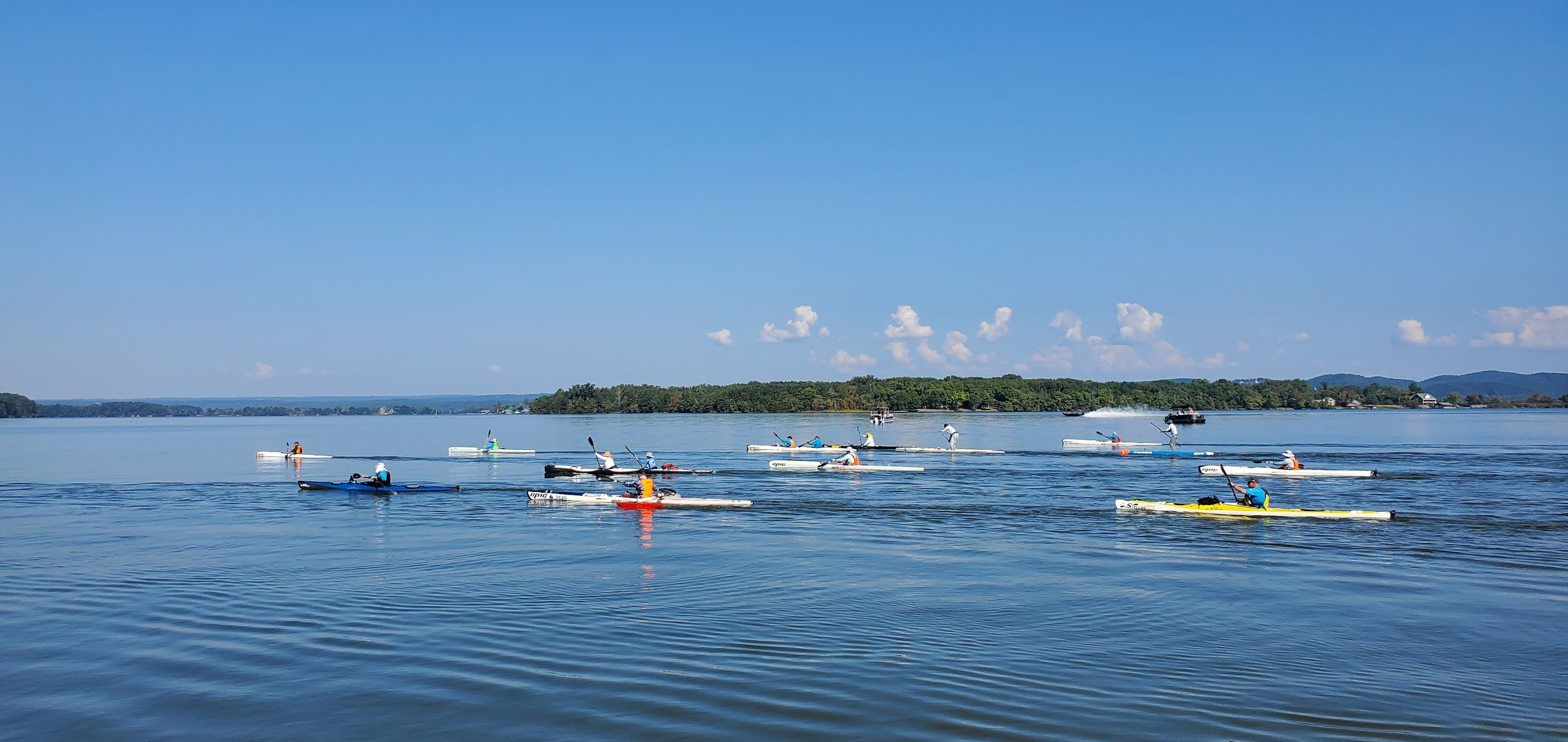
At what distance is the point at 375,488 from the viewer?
34562mm

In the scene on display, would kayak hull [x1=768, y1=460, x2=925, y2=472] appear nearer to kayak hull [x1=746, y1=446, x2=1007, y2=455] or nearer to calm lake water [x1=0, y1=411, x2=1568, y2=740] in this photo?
kayak hull [x1=746, y1=446, x2=1007, y2=455]

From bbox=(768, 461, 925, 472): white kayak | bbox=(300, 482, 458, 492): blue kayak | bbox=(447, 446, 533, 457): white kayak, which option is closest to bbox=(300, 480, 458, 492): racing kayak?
bbox=(300, 482, 458, 492): blue kayak

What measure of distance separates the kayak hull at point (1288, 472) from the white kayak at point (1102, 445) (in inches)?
696

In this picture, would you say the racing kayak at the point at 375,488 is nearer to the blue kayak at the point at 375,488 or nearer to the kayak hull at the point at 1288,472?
the blue kayak at the point at 375,488

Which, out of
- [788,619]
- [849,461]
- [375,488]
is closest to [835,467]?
[849,461]

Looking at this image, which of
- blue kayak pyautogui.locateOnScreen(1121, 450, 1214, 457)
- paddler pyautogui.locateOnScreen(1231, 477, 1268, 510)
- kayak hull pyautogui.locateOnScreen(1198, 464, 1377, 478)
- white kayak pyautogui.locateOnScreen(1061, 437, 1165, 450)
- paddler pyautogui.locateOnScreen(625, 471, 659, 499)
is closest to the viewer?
paddler pyautogui.locateOnScreen(1231, 477, 1268, 510)

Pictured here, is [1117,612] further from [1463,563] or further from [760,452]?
[760,452]

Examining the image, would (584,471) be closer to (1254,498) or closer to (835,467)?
(835,467)

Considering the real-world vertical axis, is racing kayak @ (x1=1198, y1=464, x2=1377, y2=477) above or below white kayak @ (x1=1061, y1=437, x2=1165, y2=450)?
below

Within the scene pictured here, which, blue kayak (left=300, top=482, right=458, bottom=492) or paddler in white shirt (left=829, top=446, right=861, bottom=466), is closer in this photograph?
blue kayak (left=300, top=482, right=458, bottom=492)

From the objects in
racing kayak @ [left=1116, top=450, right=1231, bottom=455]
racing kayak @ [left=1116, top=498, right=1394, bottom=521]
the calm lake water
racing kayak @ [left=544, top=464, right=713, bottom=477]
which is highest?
racing kayak @ [left=544, top=464, right=713, bottom=477]

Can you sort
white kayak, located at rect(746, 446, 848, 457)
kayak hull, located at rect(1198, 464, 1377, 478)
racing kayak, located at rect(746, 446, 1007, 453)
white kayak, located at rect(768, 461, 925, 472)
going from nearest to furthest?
kayak hull, located at rect(1198, 464, 1377, 478), white kayak, located at rect(768, 461, 925, 472), white kayak, located at rect(746, 446, 848, 457), racing kayak, located at rect(746, 446, 1007, 453)

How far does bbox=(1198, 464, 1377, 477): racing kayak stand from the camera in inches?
1543

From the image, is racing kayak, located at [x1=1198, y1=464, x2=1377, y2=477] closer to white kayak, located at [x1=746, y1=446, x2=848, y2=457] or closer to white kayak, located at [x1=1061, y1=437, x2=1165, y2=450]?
white kayak, located at [x1=1061, y1=437, x2=1165, y2=450]
